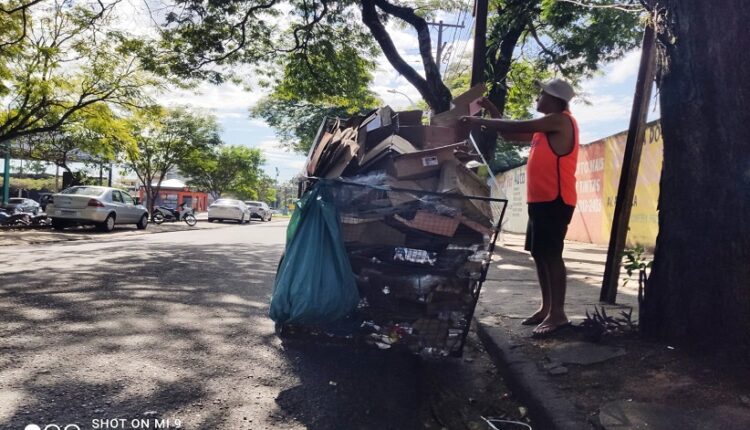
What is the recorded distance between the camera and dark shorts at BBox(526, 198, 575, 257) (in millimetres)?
3357

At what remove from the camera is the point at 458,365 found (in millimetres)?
3369

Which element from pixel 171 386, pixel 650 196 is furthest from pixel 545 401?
pixel 650 196

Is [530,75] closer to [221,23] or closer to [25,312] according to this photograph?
[221,23]

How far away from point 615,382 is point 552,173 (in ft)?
4.44

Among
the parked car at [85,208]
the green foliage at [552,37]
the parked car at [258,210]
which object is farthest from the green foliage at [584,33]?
the parked car at [258,210]

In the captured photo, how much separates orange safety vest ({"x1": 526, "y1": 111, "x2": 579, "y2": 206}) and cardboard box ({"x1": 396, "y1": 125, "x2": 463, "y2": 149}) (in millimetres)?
589

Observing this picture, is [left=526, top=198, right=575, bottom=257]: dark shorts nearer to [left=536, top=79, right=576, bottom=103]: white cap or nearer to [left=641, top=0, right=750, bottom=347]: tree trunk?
[left=641, top=0, right=750, bottom=347]: tree trunk

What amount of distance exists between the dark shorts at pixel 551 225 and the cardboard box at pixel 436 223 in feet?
2.83

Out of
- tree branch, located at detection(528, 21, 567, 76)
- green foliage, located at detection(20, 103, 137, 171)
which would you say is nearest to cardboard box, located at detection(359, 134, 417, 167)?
tree branch, located at detection(528, 21, 567, 76)

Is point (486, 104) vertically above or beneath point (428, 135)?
above

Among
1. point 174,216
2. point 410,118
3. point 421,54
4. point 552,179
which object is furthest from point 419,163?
point 174,216

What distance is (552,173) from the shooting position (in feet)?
11.0

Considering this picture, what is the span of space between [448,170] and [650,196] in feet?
27.1

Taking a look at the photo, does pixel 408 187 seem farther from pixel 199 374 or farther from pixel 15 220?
pixel 15 220
